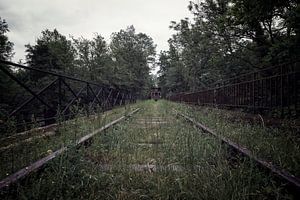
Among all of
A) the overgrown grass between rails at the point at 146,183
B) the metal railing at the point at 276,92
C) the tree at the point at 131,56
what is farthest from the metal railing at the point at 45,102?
the tree at the point at 131,56

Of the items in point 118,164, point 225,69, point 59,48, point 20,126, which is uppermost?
point 59,48

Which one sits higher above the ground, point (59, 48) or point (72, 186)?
point (59, 48)

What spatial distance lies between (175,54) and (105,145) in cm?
4858

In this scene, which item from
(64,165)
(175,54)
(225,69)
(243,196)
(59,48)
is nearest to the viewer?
(243,196)

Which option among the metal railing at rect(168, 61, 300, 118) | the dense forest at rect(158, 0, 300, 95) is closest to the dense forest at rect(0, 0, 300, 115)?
the dense forest at rect(158, 0, 300, 95)

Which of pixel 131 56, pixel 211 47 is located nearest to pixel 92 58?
pixel 211 47

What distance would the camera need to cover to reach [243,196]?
1.85m

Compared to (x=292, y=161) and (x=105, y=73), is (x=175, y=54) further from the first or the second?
(x=292, y=161)

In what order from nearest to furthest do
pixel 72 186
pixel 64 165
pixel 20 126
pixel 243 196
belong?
pixel 243 196, pixel 72 186, pixel 64 165, pixel 20 126

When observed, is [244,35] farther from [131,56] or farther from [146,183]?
[131,56]

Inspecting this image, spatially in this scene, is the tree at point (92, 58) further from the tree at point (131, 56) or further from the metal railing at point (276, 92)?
the metal railing at point (276, 92)

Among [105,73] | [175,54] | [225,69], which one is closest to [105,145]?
[225,69]

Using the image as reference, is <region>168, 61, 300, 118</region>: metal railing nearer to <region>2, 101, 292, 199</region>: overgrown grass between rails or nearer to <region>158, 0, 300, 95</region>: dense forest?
<region>158, 0, 300, 95</region>: dense forest

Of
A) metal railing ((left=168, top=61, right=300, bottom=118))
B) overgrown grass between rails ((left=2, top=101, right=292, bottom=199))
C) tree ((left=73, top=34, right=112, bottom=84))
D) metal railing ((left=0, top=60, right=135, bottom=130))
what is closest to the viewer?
overgrown grass between rails ((left=2, top=101, right=292, bottom=199))
